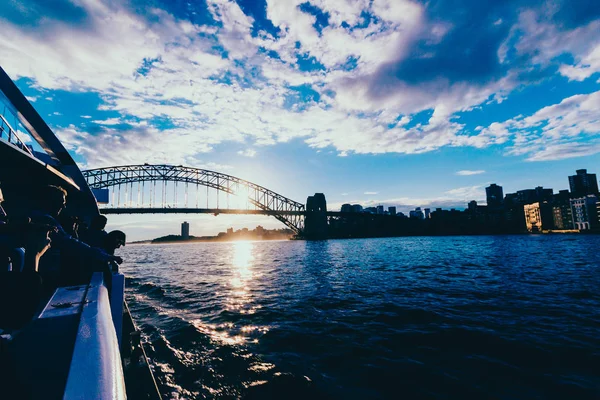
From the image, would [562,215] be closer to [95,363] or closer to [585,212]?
[585,212]

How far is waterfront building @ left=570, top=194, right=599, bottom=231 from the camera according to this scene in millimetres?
117062

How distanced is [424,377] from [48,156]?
13.2m

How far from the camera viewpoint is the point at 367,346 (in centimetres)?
634

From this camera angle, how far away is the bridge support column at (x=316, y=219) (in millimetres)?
114656

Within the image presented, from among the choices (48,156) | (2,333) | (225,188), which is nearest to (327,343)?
(2,333)

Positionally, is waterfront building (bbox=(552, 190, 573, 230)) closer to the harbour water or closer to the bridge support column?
the bridge support column

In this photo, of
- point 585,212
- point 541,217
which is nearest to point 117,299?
point 585,212

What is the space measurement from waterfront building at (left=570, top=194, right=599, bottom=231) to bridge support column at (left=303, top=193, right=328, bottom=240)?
122 meters

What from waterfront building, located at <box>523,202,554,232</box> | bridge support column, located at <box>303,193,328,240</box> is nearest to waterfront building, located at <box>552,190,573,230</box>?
waterfront building, located at <box>523,202,554,232</box>

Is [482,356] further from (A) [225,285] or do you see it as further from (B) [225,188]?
(B) [225,188]

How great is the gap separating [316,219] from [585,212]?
127741 millimetres

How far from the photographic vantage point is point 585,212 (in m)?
120

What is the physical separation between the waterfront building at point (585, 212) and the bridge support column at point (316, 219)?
122m

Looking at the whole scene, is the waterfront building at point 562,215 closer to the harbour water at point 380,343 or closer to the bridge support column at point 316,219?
the bridge support column at point 316,219
